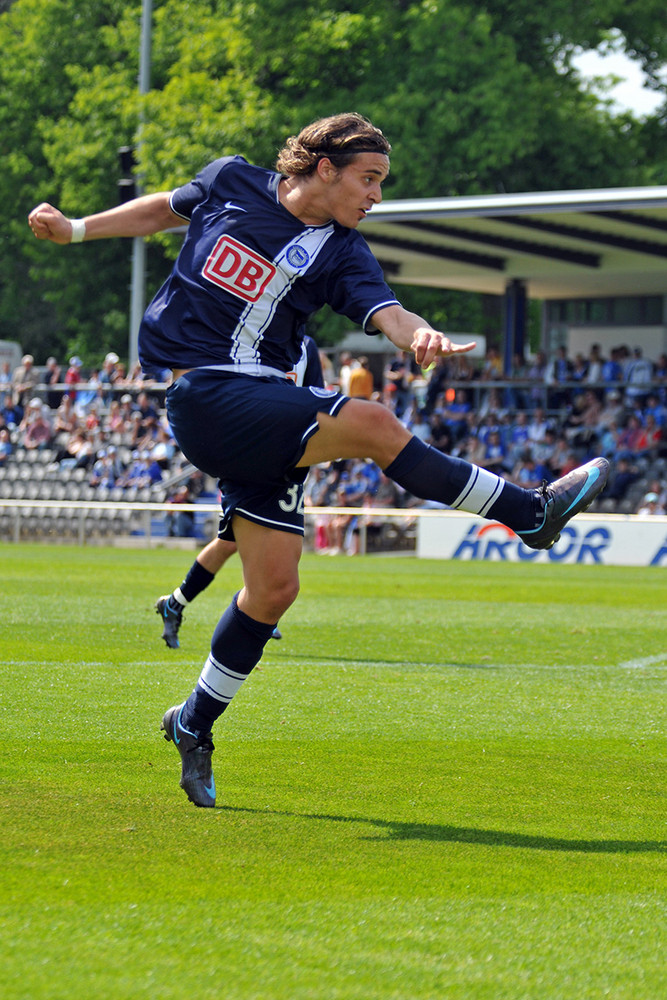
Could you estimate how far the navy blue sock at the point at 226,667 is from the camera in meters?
4.49

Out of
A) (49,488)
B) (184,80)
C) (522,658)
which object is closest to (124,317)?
(184,80)

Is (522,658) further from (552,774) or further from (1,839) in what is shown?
(1,839)

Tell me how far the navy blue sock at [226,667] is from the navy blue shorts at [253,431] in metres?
0.35

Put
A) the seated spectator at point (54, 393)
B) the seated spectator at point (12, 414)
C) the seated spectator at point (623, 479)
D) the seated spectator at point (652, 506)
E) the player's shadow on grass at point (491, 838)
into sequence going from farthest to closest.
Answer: the seated spectator at point (54, 393) → the seated spectator at point (12, 414) → the seated spectator at point (623, 479) → the seated spectator at point (652, 506) → the player's shadow on grass at point (491, 838)

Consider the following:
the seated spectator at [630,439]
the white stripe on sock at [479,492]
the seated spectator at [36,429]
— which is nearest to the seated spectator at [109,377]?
the seated spectator at [36,429]

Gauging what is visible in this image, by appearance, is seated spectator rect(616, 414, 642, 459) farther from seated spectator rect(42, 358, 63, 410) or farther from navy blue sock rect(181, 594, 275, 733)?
navy blue sock rect(181, 594, 275, 733)

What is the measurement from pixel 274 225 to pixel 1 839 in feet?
6.79

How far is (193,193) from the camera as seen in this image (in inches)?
180

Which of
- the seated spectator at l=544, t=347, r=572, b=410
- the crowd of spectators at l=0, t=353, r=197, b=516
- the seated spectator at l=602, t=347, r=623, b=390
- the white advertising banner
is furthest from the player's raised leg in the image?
the crowd of spectators at l=0, t=353, r=197, b=516

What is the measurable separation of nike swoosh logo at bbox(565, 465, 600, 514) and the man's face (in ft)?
3.64

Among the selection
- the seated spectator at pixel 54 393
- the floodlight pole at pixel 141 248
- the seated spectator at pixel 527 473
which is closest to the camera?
the seated spectator at pixel 527 473

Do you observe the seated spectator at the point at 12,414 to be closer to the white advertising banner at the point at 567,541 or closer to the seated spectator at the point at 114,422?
the seated spectator at the point at 114,422

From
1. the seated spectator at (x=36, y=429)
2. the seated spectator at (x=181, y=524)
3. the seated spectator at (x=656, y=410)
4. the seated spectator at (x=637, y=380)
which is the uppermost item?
the seated spectator at (x=637, y=380)

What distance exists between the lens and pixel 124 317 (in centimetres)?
4319
